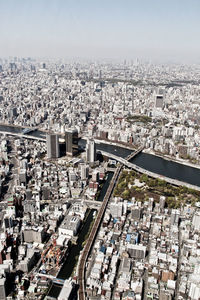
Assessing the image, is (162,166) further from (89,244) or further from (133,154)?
(89,244)

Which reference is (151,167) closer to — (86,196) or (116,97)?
(86,196)

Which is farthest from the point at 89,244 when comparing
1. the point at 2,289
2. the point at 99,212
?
the point at 2,289

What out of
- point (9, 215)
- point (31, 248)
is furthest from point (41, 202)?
point (31, 248)

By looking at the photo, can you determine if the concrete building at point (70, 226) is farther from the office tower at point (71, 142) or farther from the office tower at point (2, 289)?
the office tower at point (71, 142)

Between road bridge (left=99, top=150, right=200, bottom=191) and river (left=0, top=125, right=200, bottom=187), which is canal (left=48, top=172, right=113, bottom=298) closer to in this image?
road bridge (left=99, top=150, right=200, bottom=191)

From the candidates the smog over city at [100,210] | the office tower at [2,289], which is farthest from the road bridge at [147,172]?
the office tower at [2,289]
